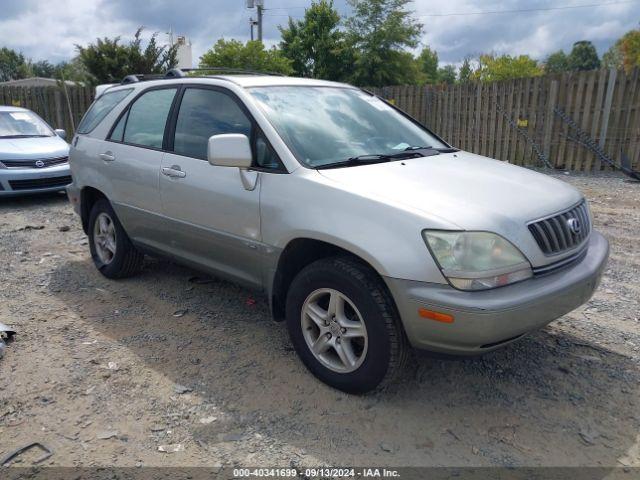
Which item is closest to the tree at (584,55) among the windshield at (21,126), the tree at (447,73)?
the tree at (447,73)

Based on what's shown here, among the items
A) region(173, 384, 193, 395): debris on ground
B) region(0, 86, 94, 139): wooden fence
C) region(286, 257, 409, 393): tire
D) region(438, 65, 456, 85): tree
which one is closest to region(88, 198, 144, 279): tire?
region(173, 384, 193, 395): debris on ground

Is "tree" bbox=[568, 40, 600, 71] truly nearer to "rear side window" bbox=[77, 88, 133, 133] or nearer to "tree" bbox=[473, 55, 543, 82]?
"tree" bbox=[473, 55, 543, 82]

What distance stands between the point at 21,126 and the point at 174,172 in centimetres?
735

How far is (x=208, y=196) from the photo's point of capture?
3.57 meters

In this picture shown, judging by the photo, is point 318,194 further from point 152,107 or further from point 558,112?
point 558,112

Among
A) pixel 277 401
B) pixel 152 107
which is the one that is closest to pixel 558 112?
pixel 152 107

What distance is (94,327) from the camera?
4016 millimetres

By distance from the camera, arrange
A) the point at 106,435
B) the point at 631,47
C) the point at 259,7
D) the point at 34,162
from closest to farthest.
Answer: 1. the point at 106,435
2. the point at 34,162
3. the point at 259,7
4. the point at 631,47

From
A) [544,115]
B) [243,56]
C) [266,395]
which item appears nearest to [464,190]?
[266,395]

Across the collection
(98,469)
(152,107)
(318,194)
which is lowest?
(98,469)

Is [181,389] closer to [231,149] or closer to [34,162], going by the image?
[231,149]

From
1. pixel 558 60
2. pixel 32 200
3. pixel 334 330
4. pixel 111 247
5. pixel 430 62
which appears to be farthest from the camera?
pixel 558 60

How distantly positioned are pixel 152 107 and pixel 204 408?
258 centimetres

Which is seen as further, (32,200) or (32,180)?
(32,200)
